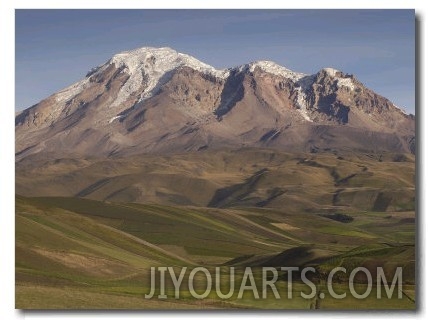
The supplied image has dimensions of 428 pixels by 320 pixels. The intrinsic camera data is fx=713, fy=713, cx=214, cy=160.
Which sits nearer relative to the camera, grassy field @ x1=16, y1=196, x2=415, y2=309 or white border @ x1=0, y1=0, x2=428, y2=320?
white border @ x1=0, y1=0, x2=428, y2=320

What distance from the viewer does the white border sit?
168ft

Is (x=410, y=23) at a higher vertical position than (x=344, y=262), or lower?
higher

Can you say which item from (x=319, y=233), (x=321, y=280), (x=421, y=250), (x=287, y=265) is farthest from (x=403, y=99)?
(x=319, y=233)

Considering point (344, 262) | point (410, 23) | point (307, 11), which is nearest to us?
point (410, 23)

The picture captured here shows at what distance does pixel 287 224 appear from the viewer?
199 m
